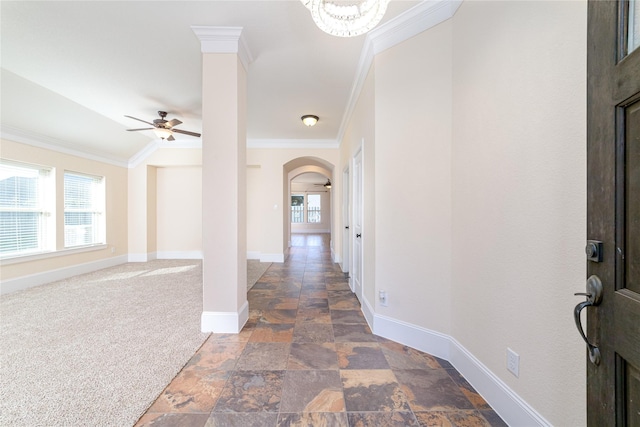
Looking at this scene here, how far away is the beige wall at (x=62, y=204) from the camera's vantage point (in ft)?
12.5

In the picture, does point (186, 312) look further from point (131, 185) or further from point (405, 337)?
point (131, 185)

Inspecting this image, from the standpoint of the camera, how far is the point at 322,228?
13.7m

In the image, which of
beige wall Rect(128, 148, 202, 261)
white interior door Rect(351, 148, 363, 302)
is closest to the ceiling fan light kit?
beige wall Rect(128, 148, 202, 261)

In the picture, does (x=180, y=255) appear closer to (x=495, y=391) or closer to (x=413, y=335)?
(x=413, y=335)

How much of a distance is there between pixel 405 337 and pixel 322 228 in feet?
37.8

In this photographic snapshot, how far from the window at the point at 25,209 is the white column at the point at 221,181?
12.3 feet

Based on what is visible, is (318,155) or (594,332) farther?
(318,155)

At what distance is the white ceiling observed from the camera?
213 centimetres

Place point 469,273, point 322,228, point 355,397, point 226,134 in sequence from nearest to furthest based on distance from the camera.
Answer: point 355,397 → point 469,273 → point 226,134 → point 322,228

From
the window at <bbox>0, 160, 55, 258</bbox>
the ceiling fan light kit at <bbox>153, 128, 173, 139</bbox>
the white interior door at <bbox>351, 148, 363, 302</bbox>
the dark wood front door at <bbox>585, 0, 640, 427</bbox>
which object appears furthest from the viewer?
the ceiling fan light kit at <bbox>153, 128, 173, 139</bbox>

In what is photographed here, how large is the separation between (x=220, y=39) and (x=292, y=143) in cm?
343

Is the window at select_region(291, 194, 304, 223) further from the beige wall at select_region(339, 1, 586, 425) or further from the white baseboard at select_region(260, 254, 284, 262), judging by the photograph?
the beige wall at select_region(339, 1, 586, 425)

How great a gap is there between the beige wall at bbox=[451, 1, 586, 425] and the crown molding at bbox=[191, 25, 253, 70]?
1.87m

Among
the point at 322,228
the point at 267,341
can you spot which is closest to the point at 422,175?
the point at 267,341
